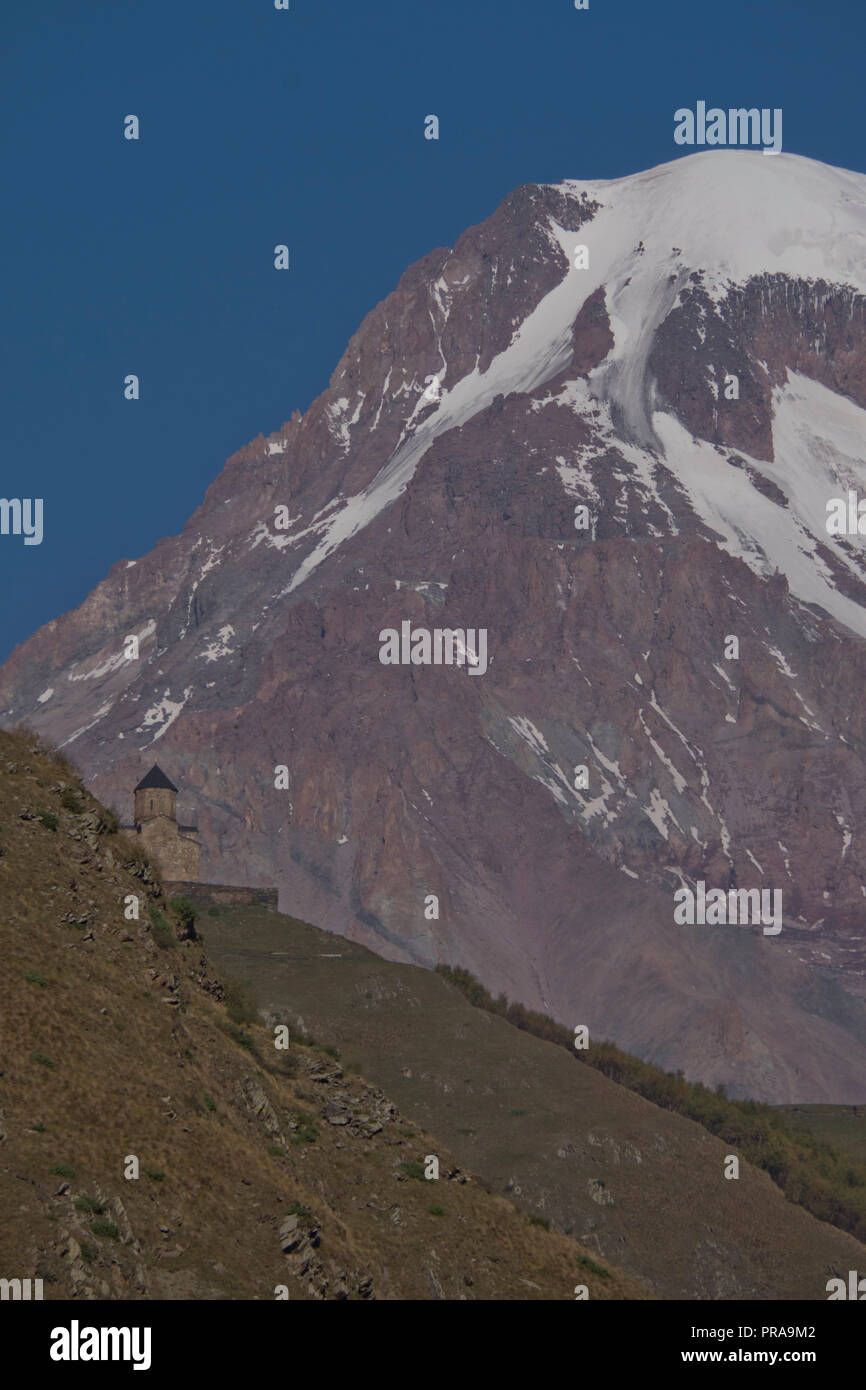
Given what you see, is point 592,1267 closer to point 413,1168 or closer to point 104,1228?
point 413,1168

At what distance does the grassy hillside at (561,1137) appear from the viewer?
100 metres

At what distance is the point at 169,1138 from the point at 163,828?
83052 millimetres

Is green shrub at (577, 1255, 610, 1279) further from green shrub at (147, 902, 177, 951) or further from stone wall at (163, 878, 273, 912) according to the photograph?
stone wall at (163, 878, 273, 912)

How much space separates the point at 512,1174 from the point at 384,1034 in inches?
557

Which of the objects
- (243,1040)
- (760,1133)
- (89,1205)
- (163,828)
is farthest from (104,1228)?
(760,1133)

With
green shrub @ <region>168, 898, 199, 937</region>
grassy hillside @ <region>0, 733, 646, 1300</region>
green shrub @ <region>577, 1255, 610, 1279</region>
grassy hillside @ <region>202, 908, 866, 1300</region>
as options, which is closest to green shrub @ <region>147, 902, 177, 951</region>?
grassy hillside @ <region>0, 733, 646, 1300</region>

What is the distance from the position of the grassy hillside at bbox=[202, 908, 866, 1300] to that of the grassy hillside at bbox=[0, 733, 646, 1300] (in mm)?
40568

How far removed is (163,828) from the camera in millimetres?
127625

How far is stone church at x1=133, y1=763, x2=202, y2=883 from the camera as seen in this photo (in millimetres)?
127062

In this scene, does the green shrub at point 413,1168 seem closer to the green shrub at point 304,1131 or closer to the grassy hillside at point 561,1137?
the green shrub at point 304,1131

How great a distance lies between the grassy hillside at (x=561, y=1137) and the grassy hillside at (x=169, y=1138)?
133ft

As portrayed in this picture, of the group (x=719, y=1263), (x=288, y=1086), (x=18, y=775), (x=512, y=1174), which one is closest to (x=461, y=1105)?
(x=512, y=1174)
